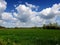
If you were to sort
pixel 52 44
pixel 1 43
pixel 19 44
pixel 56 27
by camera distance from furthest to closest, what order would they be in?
pixel 56 27, pixel 52 44, pixel 19 44, pixel 1 43

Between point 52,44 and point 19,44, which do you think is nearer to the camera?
point 19,44

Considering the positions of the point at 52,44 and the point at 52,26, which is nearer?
the point at 52,44

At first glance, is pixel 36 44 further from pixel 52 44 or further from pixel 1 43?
pixel 1 43

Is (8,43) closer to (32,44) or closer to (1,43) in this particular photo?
(1,43)

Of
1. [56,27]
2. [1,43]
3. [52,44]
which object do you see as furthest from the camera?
[56,27]

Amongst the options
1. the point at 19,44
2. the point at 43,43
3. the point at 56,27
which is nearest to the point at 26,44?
the point at 19,44

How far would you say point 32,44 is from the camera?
2294cm

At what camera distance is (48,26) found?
57125mm

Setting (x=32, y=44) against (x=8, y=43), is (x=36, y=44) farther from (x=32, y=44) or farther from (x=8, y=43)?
(x=8, y=43)

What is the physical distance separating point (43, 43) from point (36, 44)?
110 cm

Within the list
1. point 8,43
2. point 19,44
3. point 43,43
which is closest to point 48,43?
point 43,43

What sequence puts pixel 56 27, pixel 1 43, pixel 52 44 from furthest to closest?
pixel 56 27
pixel 52 44
pixel 1 43

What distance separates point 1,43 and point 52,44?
6670mm

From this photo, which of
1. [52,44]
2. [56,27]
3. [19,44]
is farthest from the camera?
[56,27]
